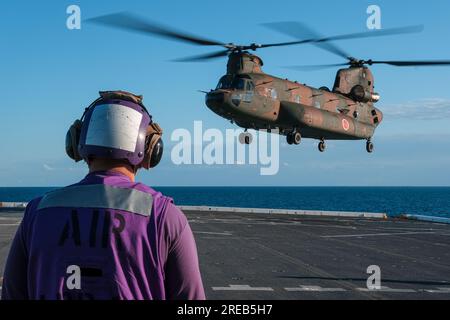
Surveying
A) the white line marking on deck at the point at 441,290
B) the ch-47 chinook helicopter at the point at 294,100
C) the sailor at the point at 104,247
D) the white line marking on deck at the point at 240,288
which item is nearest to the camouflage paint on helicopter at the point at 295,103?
the ch-47 chinook helicopter at the point at 294,100

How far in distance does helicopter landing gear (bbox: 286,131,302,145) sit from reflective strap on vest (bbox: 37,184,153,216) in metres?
29.9

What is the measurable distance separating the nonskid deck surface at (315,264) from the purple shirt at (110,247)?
322 inches

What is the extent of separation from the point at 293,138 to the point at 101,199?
30031mm

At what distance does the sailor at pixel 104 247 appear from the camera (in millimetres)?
2678

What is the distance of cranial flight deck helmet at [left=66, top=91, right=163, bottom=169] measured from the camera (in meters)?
2.96

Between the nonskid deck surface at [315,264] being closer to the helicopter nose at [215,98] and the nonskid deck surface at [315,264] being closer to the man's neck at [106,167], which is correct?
the helicopter nose at [215,98]

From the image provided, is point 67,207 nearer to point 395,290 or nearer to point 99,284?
point 99,284

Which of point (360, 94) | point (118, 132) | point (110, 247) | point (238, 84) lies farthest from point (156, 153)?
point (360, 94)

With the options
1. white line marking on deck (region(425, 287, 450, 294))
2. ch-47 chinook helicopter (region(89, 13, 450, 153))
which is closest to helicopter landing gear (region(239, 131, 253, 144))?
ch-47 chinook helicopter (region(89, 13, 450, 153))

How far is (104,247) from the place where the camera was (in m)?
2.68

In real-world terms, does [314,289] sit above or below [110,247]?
below

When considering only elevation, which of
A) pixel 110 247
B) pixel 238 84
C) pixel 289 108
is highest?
pixel 238 84

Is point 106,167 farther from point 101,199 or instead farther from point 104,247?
point 104,247

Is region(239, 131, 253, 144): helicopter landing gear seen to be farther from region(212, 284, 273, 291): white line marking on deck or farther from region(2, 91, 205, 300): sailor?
region(2, 91, 205, 300): sailor
